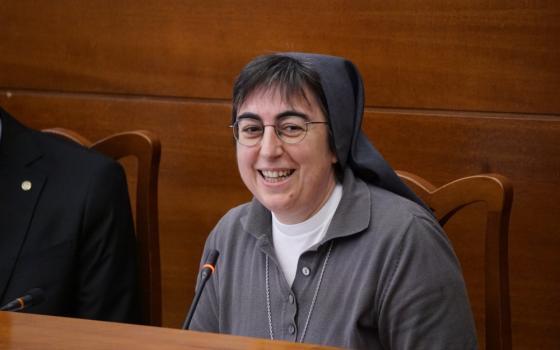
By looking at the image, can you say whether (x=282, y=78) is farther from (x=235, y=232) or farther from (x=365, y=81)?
(x=365, y=81)

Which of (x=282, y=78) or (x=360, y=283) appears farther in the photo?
(x=282, y=78)

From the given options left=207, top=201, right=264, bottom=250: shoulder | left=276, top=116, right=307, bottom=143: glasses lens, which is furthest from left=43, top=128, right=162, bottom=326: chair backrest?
left=276, top=116, right=307, bottom=143: glasses lens

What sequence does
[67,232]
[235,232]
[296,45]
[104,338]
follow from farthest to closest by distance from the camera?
[296,45], [67,232], [235,232], [104,338]

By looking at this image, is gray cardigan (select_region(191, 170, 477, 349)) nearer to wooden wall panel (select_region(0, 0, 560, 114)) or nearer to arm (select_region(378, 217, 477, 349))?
arm (select_region(378, 217, 477, 349))

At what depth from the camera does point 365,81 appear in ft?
10.4

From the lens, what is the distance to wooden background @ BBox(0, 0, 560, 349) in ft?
9.73

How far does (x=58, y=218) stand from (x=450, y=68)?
1.21 m

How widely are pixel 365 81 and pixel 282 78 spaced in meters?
0.98

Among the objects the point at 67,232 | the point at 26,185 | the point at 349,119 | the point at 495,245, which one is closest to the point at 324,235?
the point at 349,119

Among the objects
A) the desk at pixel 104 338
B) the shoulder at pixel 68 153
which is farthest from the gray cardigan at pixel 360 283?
the shoulder at pixel 68 153

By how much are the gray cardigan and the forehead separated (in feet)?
0.61

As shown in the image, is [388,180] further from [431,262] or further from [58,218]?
[58,218]

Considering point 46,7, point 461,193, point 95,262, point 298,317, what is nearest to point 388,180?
point 461,193

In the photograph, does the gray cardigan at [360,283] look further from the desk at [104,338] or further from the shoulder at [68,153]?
the shoulder at [68,153]
